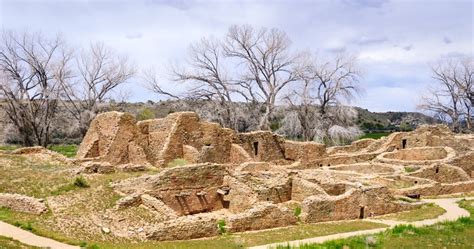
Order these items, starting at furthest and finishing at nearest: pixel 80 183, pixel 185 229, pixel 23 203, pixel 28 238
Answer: pixel 80 183 → pixel 23 203 → pixel 185 229 → pixel 28 238

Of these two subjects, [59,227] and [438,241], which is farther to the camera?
[59,227]

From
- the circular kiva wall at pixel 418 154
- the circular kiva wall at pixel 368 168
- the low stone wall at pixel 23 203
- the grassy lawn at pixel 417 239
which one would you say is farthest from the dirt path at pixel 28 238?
the circular kiva wall at pixel 418 154

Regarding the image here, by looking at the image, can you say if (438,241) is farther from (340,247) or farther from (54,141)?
(54,141)

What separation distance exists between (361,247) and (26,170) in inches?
720

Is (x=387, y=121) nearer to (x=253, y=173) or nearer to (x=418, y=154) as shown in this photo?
(x=418, y=154)

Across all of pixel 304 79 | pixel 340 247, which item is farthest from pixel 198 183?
pixel 304 79

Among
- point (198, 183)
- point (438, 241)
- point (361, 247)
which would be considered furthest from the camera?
point (198, 183)

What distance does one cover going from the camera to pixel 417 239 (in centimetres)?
1405

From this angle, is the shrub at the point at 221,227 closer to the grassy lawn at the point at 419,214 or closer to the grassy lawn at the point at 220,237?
the grassy lawn at the point at 220,237

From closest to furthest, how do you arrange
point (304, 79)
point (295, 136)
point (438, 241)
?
point (438, 241)
point (304, 79)
point (295, 136)

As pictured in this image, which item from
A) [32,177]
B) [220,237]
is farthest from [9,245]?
[32,177]

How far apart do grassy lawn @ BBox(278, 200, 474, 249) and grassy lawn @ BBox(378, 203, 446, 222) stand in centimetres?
520

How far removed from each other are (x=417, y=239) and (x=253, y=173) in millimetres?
12280

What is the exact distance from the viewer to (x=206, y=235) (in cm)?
1839
